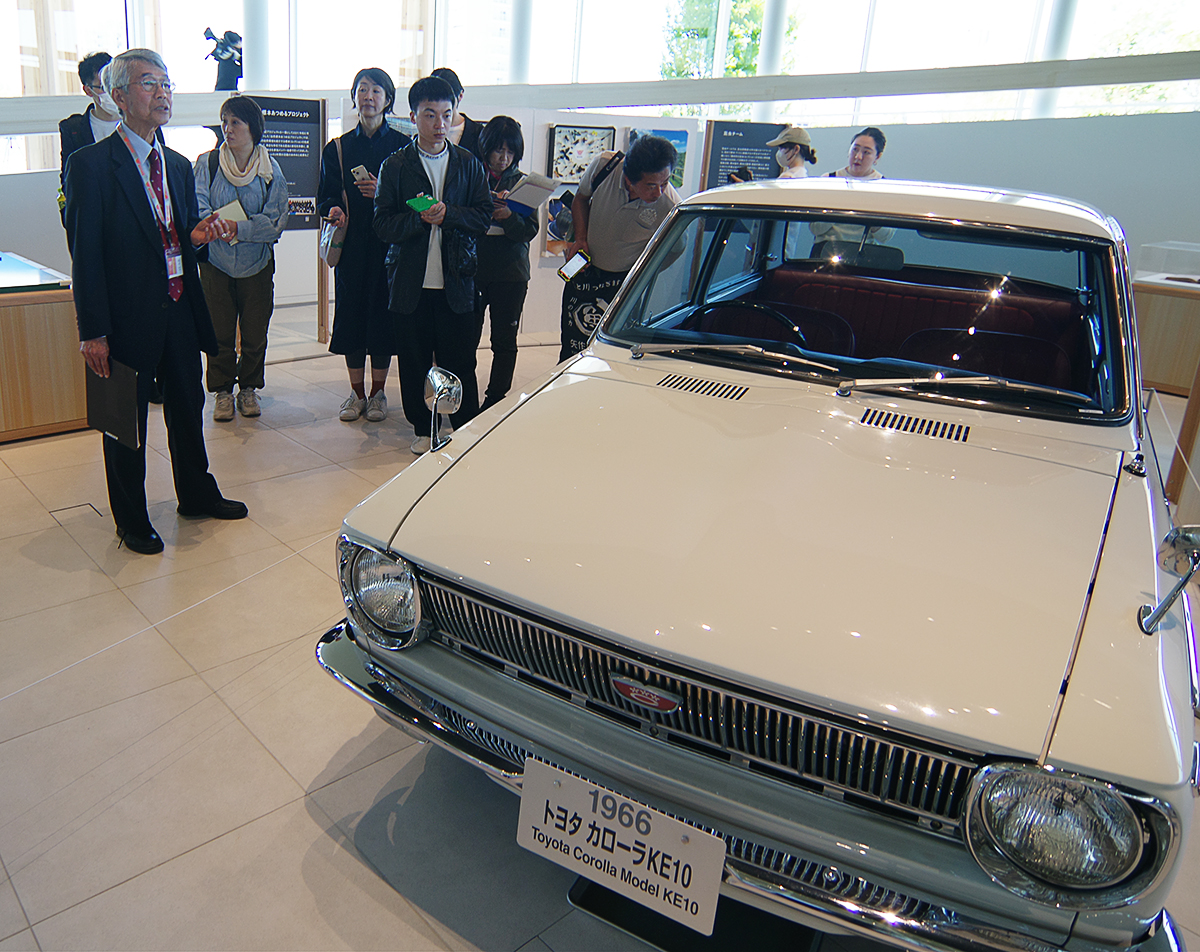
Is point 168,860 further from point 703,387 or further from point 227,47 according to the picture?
point 227,47

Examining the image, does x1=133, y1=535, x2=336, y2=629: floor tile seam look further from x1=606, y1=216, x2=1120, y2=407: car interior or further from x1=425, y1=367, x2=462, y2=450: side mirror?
x1=606, y1=216, x2=1120, y2=407: car interior

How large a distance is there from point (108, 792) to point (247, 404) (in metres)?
3.57

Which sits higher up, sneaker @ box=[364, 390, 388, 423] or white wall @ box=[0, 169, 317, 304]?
white wall @ box=[0, 169, 317, 304]

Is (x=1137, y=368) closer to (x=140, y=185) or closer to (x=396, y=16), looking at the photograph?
(x=140, y=185)

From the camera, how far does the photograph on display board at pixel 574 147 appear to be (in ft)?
27.3

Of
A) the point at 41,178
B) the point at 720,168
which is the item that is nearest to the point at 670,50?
the point at 720,168

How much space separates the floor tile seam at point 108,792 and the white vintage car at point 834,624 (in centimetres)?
76

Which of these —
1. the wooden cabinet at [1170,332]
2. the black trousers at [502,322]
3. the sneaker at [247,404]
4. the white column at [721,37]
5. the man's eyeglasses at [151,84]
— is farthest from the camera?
the white column at [721,37]

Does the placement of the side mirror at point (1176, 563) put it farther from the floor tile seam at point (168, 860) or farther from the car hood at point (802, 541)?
the floor tile seam at point (168, 860)

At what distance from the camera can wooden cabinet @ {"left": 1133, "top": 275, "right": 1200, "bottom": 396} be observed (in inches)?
309

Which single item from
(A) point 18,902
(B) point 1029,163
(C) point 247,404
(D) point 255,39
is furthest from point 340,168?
(B) point 1029,163

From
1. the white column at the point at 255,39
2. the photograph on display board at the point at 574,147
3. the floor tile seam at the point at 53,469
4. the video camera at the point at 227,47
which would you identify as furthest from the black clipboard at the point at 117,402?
the white column at the point at 255,39

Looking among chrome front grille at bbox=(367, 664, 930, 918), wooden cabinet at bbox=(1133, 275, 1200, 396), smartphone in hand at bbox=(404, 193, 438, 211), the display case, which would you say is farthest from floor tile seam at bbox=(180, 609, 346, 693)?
the display case

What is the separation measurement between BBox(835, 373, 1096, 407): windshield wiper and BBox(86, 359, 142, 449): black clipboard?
274 centimetres
